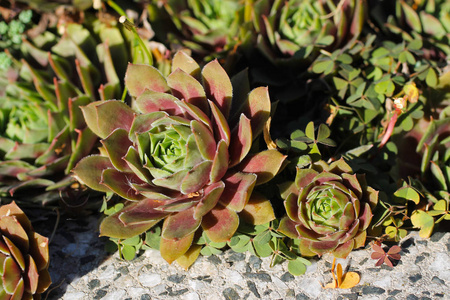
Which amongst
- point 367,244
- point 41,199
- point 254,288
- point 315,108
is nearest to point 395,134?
point 315,108

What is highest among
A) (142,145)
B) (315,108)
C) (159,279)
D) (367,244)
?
(142,145)

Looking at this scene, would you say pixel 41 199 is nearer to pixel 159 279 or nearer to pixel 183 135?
pixel 159 279

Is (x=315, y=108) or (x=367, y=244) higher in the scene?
(x=315, y=108)

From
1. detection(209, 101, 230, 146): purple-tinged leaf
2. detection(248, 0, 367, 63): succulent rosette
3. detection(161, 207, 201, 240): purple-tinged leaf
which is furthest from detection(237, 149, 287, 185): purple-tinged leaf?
detection(248, 0, 367, 63): succulent rosette

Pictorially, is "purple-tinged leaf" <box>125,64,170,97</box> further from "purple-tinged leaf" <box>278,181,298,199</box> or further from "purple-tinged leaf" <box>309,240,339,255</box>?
"purple-tinged leaf" <box>309,240,339,255</box>

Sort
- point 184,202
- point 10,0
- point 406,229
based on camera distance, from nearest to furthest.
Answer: point 184,202 < point 406,229 < point 10,0
